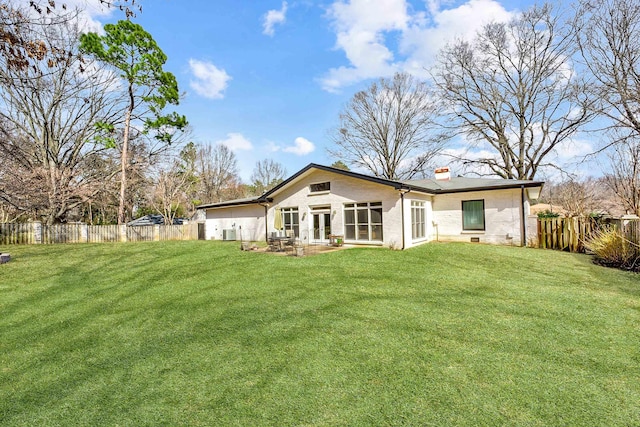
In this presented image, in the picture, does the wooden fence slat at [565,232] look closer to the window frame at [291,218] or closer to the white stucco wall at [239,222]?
the window frame at [291,218]

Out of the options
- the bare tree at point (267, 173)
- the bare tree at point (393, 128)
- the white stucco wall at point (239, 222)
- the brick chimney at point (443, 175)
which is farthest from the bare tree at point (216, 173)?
the brick chimney at point (443, 175)

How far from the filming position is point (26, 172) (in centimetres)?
1933

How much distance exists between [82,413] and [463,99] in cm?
2801

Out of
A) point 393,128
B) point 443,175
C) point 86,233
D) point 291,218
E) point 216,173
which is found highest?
point 393,128

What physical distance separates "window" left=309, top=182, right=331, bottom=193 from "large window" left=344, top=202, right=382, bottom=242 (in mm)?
1425

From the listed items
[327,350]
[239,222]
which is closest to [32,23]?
[327,350]

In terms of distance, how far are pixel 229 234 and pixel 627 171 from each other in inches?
933

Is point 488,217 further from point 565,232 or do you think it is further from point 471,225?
point 565,232

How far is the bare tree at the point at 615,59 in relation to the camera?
12641 millimetres

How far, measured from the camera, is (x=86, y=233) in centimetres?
1995

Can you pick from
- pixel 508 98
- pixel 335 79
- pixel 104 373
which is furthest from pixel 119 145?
pixel 508 98

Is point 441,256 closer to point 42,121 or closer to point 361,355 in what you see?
point 361,355

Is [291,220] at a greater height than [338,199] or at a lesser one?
lesser

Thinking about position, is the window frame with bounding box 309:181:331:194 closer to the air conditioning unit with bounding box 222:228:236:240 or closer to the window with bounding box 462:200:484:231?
the window with bounding box 462:200:484:231
